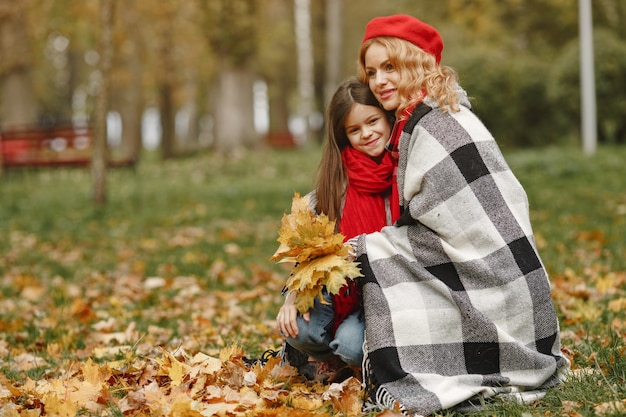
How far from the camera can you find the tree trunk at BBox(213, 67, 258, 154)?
18259mm

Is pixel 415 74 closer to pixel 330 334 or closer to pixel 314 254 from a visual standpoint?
pixel 314 254

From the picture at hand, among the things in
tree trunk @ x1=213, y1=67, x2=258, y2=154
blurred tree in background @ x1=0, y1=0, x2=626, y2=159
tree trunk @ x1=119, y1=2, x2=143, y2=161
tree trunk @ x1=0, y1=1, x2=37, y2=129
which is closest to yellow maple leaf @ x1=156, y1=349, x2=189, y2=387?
blurred tree in background @ x1=0, y1=0, x2=626, y2=159

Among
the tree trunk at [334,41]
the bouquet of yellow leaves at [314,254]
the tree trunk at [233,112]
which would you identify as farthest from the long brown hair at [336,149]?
the tree trunk at [334,41]

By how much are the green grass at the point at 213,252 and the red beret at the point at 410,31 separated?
36.8 inches

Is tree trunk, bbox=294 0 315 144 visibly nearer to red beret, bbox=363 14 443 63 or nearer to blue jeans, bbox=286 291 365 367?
red beret, bbox=363 14 443 63

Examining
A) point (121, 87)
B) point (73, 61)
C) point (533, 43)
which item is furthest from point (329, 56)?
point (73, 61)

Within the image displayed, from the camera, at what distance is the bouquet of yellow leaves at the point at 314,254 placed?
2.88m

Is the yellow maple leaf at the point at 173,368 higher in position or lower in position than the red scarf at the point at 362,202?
lower

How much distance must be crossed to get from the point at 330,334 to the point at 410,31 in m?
1.30

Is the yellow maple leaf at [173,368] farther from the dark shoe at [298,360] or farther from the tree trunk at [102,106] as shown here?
the tree trunk at [102,106]

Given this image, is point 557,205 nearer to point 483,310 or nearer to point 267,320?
point 267,320

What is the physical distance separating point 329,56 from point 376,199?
19743mm

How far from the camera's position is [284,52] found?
30234 mm

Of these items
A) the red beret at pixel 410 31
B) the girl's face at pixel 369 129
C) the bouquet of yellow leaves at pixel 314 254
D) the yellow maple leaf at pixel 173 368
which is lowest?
the yellow maple leaf at pixel 173 368
